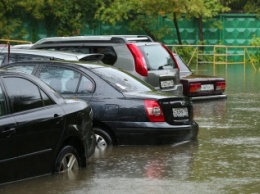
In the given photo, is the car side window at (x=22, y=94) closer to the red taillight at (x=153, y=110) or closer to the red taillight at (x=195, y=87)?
the red taillight at (x=153, y=110)

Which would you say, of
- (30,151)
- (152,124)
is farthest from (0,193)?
(152,124)

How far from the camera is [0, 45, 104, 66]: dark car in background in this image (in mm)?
16156

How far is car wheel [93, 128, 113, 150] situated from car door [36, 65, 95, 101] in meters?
0.52

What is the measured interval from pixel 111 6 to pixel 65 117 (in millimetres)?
31521

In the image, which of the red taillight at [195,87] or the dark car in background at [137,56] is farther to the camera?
the red taillight at [195,87]

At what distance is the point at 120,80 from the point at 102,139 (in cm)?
102

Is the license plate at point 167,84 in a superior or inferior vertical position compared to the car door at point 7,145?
inferior

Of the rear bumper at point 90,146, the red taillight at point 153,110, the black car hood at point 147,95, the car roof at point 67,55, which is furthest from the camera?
the car roof at point 67,55

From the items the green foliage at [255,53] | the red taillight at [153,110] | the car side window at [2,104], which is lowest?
the green foliage at [255,53]

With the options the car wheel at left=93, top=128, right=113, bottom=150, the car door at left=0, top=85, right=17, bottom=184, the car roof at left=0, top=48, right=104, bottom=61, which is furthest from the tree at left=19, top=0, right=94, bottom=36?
the car door at left=0, top=85, right=17, bottom=184

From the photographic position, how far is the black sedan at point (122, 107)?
13539mm

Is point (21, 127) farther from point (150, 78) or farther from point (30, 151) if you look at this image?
point (150, 78)

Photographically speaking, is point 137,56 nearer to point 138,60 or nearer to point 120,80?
point 138,60

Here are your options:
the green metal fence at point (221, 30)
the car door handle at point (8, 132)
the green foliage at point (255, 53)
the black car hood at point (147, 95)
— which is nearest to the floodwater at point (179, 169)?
the car door handle at point (8, 132)
